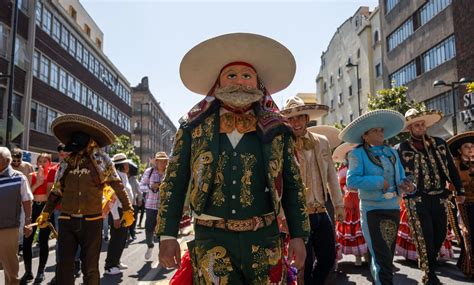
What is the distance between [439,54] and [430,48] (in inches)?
44.6

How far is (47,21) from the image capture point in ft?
104

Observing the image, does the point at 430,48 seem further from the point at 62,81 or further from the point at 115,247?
the point at 115,247

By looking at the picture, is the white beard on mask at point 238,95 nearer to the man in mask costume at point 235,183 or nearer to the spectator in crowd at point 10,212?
the man in mask costume at point 235,183

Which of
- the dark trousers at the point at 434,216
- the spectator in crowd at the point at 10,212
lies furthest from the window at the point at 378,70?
the spectator in crowd at the point at 10,212

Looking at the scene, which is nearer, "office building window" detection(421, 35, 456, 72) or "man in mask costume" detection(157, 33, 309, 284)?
"man in mask costume" detection(157, 33, 309, 284)

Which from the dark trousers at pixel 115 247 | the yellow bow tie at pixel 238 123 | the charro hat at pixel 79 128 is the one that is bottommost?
the dark trousers at pixel 115 247

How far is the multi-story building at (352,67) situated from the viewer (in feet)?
129

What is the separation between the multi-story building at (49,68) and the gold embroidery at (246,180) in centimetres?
2488

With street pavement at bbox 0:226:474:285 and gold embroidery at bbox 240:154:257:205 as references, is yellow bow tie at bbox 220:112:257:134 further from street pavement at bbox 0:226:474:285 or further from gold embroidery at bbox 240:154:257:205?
street pavement at bbox 0:226:474:285

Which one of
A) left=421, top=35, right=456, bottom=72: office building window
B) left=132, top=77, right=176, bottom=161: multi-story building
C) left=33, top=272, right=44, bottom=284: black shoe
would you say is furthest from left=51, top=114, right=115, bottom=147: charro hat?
left=132, top=77, right=176, bottom=161: multi-story building

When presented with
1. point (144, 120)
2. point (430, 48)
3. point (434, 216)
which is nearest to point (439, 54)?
point (430, 48)

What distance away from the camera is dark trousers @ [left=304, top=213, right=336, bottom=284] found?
16.0 feet

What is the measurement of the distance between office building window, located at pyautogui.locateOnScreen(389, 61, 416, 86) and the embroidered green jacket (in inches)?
1191

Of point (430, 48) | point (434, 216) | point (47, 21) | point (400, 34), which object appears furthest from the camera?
point (400, 34)
